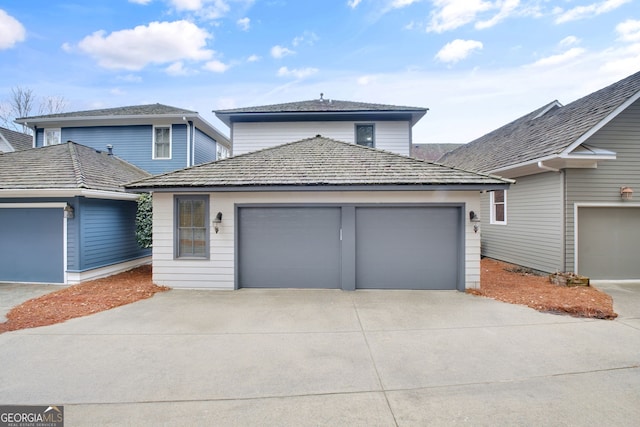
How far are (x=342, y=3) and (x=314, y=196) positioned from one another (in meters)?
9.44

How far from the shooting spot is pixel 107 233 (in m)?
8.69

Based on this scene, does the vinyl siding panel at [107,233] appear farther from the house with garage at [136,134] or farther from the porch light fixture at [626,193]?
the porch light fixture at [626,193]

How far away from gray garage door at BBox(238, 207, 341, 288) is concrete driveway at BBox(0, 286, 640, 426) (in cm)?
155

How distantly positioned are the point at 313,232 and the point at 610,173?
8.38 metres

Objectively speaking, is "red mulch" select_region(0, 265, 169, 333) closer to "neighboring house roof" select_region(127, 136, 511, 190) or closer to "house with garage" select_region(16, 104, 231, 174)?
"neighboring house roof" select_region(127, 136, 511, 190)

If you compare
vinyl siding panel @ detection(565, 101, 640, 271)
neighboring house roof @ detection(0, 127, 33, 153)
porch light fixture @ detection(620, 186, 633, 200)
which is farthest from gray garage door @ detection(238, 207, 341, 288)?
neighboring house roof @ detection(0, 127, 33, 153)

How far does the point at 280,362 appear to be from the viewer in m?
3.64

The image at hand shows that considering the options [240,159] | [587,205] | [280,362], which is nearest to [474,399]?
[280,362]

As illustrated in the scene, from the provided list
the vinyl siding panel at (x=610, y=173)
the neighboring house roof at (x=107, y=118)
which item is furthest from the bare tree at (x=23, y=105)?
the vinyl siding panel at (x=610, y=173)

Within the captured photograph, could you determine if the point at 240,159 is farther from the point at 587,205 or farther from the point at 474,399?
the point at 587,205

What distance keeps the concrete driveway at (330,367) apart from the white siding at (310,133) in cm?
773

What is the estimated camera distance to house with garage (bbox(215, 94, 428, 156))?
11.5 metres

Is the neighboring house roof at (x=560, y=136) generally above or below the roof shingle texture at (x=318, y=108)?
below

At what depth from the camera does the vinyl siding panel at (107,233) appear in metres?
7.94
